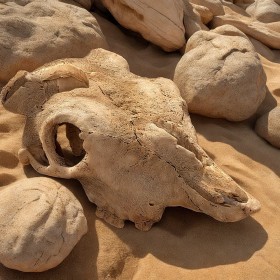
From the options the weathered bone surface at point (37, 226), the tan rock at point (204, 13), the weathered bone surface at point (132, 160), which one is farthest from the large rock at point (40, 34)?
the tan rock at point (204, 13)

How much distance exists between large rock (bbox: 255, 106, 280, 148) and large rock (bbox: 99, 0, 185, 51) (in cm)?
140

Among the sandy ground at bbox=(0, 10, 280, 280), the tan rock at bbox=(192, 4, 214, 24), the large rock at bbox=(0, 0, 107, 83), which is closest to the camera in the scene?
the sandy ground at bbox=(0, 10, 280, 280)

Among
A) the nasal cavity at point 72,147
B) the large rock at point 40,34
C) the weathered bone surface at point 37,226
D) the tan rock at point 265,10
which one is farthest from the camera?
the tan rock at point 265,10

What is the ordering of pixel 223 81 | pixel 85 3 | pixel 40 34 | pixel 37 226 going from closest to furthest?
pixel 37 226, pixel 223 81, pixel 40 34, pixel 85 3

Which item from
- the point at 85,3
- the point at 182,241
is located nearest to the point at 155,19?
the point at 85,3

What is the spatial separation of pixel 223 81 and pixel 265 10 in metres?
3.62

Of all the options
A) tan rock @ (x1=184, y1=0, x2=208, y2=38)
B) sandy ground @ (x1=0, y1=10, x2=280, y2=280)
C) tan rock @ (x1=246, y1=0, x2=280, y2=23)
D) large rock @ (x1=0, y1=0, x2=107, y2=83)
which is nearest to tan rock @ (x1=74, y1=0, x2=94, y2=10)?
large rock @ (x1=0, y1=0, x2=107, y2=83)

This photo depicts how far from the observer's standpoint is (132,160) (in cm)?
239

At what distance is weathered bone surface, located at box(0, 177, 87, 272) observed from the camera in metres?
1.93

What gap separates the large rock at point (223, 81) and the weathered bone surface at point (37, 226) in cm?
164

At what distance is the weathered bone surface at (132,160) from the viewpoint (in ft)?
7.79

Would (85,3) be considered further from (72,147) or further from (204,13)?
(72,147)

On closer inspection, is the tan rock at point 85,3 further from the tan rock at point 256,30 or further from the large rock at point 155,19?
the tan rock at point 256,30

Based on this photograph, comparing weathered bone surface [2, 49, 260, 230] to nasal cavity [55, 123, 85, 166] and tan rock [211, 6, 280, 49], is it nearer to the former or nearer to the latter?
nasal cavity [55, 123, 85, 166]
